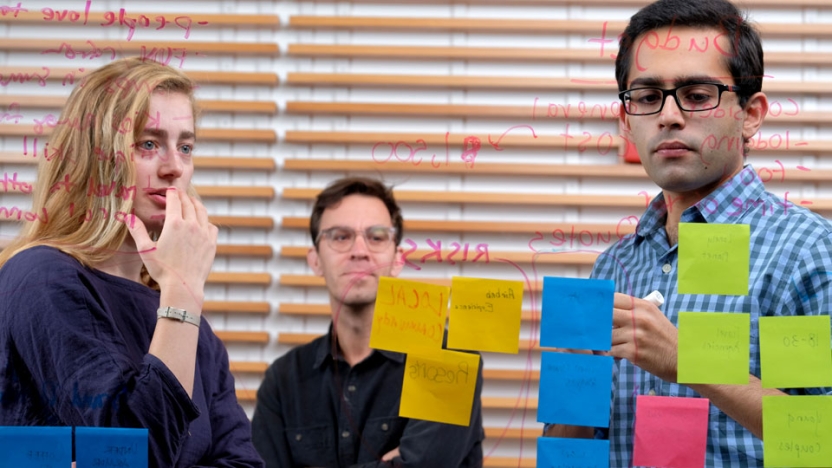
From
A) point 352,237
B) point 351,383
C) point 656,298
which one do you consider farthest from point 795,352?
point 352,237

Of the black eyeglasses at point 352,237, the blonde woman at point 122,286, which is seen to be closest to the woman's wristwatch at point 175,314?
the blonde woman at point 122,286

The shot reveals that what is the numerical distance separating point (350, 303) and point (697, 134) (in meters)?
1.23

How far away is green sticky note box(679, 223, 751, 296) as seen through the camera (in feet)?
4.83

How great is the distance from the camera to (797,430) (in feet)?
4.64

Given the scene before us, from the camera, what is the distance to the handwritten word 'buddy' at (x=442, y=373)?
160cm

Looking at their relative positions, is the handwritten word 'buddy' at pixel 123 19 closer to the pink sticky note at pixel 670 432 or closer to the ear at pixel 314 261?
the ear at pixel 314 261

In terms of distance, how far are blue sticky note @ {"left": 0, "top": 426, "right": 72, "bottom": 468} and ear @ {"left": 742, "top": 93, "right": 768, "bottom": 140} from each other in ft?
4.50

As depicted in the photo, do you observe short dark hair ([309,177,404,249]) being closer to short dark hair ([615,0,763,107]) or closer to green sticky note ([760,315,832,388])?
short dark hair ([615,0,763,107])

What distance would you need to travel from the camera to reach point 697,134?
60.5 inches

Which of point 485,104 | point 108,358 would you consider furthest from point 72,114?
point 485,104

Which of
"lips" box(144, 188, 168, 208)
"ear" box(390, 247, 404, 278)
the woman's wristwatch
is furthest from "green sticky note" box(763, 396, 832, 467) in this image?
"ear" box(390, 247, 404, 278)

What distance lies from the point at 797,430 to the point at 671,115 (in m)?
0.60

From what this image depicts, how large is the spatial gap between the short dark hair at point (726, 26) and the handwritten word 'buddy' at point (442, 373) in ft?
2.25

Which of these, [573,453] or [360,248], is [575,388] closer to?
[573,453]
